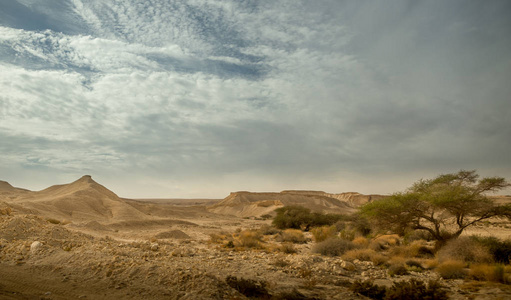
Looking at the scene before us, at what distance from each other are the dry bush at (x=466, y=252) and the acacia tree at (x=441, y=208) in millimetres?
1975

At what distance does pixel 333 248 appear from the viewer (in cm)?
1703

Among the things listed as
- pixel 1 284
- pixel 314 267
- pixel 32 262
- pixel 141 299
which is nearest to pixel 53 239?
pixel 32 262

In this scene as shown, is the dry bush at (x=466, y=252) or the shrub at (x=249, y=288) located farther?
the dry bush at (x=466, y=252)

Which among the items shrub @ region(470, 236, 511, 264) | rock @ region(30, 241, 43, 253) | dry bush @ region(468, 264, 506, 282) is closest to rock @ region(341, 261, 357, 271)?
dry bush @ region(468, 264, 506, 282)

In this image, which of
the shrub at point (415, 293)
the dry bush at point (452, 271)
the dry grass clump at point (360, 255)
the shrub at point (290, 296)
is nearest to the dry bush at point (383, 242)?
the dry grass clump at point (360, 255)

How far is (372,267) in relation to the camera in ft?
45.1

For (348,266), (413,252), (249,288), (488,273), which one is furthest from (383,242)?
(249,288)

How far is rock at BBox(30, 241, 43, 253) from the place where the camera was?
40.2 feet

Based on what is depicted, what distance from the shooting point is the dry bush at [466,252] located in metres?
13.5

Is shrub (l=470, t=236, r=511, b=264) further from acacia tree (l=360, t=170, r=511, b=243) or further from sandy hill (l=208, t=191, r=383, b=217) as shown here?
sandy hill (l=208, t=191, r=383, b=217)

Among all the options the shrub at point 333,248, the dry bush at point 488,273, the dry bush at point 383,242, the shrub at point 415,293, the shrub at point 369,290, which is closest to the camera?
the shrub at point 415,293

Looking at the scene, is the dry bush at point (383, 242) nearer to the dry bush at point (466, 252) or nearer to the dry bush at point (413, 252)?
the dry bush at point (413, 252)

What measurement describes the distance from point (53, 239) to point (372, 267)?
14547 millimetres

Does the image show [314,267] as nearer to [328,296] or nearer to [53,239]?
[328,296]
